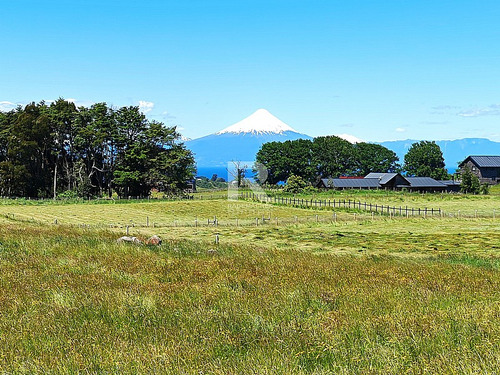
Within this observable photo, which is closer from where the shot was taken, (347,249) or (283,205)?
(347,249)

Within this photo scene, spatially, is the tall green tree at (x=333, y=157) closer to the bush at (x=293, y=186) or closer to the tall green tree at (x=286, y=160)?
the tall green tree at (x=286, y=160)

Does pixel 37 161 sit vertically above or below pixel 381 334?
above

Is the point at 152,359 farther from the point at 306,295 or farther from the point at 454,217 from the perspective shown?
the point at 454,217

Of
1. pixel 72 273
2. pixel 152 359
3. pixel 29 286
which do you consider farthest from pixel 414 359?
pixel 72 273

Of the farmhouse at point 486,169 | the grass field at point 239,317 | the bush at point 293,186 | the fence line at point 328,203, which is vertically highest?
the farmhouse at point 486,169

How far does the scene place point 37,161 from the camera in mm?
90188

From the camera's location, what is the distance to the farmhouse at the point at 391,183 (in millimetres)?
112688

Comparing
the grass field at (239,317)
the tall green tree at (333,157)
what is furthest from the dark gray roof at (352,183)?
the grass field at (239,317)

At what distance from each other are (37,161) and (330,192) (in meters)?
63.8

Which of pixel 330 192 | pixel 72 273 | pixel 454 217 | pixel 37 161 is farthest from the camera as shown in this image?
pixel 330 192

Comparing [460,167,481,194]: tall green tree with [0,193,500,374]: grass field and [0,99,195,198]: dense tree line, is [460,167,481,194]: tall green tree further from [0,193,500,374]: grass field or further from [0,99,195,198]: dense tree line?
[0,193,500,374]: grass field

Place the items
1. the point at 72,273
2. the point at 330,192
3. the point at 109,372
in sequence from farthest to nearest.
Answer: the point at 330,192, the point at 72,273, the point at 109,372

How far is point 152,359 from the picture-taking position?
18.2ft

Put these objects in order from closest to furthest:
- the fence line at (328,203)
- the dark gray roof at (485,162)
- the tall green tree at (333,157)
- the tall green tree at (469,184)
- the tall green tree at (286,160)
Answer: the fence line at (328,203), the tall green tree at (469,184), the dark gray roof at (485,162), the tall green tree at (286,160), the tall green tree at (333,157)
